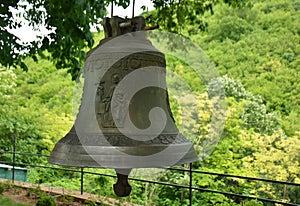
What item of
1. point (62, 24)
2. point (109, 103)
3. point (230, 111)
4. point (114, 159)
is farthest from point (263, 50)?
point (114, 159)

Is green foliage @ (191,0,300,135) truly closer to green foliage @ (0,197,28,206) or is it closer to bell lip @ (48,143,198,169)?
green foliage @ (0,197,28,206)

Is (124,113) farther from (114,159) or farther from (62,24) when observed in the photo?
(62,24)

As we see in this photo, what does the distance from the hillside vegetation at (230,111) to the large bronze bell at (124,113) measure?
118 inches

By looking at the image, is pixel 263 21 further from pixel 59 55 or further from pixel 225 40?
pixel 59 55

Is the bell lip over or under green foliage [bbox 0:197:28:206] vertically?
over

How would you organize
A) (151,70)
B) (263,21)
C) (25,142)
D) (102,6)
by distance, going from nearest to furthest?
(151,70) < (102,6) < (25,142) < (263,21)

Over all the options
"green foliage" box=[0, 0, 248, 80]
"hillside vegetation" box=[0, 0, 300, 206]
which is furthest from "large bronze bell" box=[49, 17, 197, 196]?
"hillside vegetation" box=[0, 0, 300, 206]

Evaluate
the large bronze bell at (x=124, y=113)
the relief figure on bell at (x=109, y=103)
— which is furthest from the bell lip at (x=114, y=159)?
the relief figure on bell at (x=109, y=103)

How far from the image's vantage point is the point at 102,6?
3469mm

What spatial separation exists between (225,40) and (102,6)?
10.1m

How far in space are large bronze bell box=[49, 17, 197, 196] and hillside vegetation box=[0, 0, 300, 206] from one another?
2999 millimetres

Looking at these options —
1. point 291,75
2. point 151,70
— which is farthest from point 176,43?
point 291,75

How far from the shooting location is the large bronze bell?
155cm

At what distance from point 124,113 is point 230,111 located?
654cm
